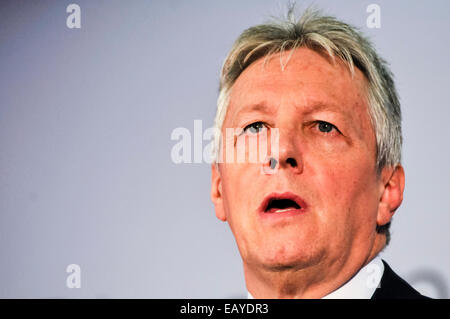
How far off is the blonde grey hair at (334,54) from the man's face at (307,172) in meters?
0.04

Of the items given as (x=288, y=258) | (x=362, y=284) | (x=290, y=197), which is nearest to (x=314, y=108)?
(x=290, y=197)

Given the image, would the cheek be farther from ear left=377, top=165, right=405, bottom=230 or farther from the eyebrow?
the eyebrow

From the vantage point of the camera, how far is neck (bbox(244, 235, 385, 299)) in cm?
198

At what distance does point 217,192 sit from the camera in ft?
7.66

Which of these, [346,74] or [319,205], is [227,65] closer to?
[346,74]

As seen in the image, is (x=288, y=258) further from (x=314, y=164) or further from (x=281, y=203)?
(x=314, y=164)

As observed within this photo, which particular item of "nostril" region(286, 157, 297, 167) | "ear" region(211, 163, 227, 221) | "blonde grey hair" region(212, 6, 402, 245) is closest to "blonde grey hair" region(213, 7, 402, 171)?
"blonde grey hair" region(212, 6, 402, 245)

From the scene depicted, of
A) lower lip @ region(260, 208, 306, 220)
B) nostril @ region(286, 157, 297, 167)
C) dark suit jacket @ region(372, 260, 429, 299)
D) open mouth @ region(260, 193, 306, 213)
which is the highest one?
nostril @ region(286, 157, 297, 167)

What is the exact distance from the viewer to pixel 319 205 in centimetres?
194

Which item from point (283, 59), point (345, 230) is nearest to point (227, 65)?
point (283, 59)

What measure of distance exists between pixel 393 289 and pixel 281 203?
18.4 inches

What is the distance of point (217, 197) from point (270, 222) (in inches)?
16.7

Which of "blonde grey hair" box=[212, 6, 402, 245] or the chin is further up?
"blonde grey hair" box=[212, 6, 402, 245]

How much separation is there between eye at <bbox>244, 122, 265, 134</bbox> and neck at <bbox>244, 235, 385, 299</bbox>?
46cm
